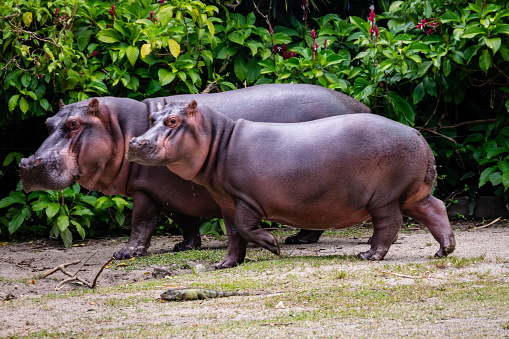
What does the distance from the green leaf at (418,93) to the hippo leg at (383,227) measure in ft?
8.28

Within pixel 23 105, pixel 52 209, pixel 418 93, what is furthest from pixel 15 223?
pixel 418 93

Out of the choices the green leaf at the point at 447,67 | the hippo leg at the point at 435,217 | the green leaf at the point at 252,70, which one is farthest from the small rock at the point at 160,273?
the green leaf at the point at 447,67

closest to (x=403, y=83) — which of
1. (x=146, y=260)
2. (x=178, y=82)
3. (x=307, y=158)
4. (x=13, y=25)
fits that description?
(x=178, y=82)

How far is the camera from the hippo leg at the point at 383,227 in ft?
16.8

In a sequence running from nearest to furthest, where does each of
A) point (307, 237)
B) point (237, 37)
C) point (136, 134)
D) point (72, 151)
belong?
point (72, 151), point (136, 134), point (307, 237), point (237, 37)

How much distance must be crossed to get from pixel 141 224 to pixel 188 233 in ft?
1.83

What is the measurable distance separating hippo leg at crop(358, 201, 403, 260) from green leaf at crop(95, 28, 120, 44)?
348cm

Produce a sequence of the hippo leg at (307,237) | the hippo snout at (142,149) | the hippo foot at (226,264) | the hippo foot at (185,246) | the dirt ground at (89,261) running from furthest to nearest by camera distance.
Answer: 1. the hippo leg at (307,237)
2. the hippo foot at (185,246)
3. the hippo foot at (226,264)
4. the hippo snout at (142,149)
5. the dirt ground at (89,261)

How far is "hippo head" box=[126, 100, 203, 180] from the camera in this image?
196 inches

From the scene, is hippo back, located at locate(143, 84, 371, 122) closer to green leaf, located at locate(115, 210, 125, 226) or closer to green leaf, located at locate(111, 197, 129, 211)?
green leaf, located at locate(111, 197, 129, 211)

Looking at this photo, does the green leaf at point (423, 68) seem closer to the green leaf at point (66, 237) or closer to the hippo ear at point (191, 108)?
the hippo ear at point (191, 108)

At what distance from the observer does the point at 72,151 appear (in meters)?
5.78

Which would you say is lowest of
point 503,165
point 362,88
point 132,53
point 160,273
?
point 503,165

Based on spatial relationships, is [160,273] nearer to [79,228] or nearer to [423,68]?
[79,228]
